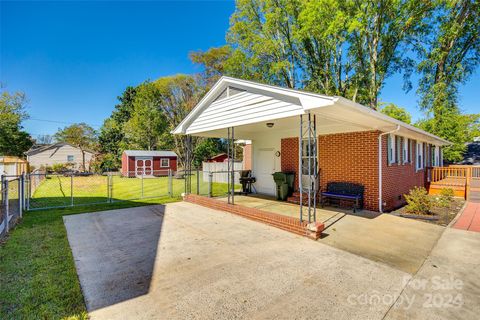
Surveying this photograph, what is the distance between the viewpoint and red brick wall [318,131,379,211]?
7539 mm

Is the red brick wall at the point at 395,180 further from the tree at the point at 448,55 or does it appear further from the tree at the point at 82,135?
the tree at the point at 82,135

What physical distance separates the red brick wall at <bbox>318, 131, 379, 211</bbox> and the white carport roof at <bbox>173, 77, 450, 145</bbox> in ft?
1.12

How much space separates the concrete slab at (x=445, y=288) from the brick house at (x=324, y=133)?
9.03 ft

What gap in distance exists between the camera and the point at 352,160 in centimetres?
802

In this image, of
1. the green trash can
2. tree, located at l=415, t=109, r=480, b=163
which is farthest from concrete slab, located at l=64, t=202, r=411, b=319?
tree, located at l=415, t=109, r=480, b=163

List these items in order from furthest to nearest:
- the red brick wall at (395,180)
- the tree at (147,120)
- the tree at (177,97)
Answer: the tree at (147,120), the tree at (177,97), the red brick wall at (395,180)

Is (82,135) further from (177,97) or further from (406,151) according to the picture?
(406,151)

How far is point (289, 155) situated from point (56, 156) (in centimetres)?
3810

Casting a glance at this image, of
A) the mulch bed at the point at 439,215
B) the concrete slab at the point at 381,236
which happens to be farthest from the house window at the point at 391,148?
the concrete slab at the point at 381,236

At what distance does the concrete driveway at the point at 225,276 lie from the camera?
2.68 metres

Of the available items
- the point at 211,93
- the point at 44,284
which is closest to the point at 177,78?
the point at 211,93

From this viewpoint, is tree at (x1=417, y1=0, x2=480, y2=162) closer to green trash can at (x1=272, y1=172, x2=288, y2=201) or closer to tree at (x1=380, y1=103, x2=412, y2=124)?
green trash can at (x1=272, y1=172, x2=288, y2=201)

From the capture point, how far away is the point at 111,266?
3.83 m

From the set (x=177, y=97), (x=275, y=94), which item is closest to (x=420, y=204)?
(x=275, y=94)
